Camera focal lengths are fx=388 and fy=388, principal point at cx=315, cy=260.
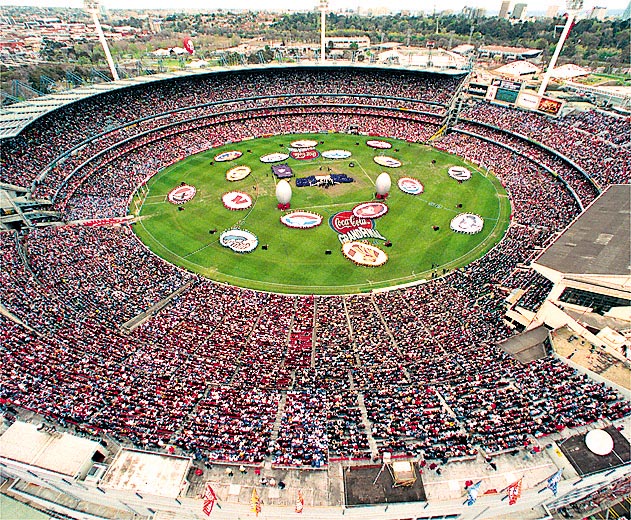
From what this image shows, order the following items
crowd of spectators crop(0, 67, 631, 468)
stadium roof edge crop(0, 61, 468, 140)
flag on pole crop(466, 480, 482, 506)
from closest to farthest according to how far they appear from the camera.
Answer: flag on pole crop(466, 480, 482, 506), crowd of spectators crop(0, 67, 631, 468), stadium roof edge crop(0, 61, 468, 140)

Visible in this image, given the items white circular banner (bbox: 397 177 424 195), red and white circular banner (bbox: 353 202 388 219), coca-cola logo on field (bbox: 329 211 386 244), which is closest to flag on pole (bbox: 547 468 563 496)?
coca-cola logo on field (bbox: 329 211 386 244)

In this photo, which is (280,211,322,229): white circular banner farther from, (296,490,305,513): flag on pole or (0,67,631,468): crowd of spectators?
(296,490,305,513): flag on pole

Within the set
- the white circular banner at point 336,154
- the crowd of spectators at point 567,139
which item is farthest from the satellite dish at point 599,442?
the white circular banner at point 336,154

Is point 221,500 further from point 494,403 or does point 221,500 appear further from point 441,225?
point 441,225

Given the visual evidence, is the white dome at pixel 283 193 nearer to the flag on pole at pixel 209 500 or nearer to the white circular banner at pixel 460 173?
the white circular banner at pixel 460 173

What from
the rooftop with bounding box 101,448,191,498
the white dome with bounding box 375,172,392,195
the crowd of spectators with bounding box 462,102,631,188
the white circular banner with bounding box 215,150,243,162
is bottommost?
the white circular banner with bounding box 215,150,243,162

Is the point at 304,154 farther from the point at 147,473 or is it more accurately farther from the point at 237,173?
the point at 147,473

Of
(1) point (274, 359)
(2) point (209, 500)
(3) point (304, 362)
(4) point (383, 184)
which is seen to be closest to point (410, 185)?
(4) point (383, 184)
